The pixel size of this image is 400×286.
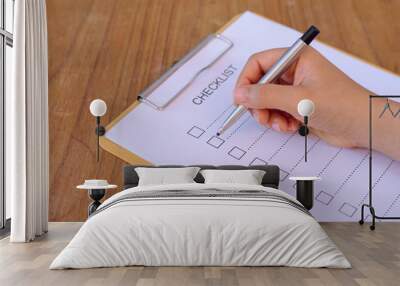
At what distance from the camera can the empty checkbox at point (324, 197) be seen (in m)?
6.38

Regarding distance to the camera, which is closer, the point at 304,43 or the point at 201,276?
the point at 201,276

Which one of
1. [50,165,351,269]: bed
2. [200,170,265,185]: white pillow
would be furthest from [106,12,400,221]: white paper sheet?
[50,165,351,269]: bed

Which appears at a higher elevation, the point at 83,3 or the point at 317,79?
the point at 83,3

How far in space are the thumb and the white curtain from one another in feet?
6.95

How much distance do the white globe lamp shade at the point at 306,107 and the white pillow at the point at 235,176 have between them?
742mm

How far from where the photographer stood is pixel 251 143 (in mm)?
6422

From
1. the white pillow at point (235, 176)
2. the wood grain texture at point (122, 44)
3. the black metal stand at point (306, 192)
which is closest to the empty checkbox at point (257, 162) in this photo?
the white pillow at point (235, 176)

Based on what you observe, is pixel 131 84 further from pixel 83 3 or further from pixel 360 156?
pixel 360 156

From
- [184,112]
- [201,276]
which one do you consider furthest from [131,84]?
[201,276]

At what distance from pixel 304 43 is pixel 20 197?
3.18 metres

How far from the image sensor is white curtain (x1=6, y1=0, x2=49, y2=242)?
5.25 m

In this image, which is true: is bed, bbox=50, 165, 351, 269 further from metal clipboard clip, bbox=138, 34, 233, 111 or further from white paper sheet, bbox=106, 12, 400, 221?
metal clipboard clip, bbox=138, 34, 233, 111

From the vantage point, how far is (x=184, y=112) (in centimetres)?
645

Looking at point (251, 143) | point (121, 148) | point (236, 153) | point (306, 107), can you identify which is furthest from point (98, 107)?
point (306, 107)
